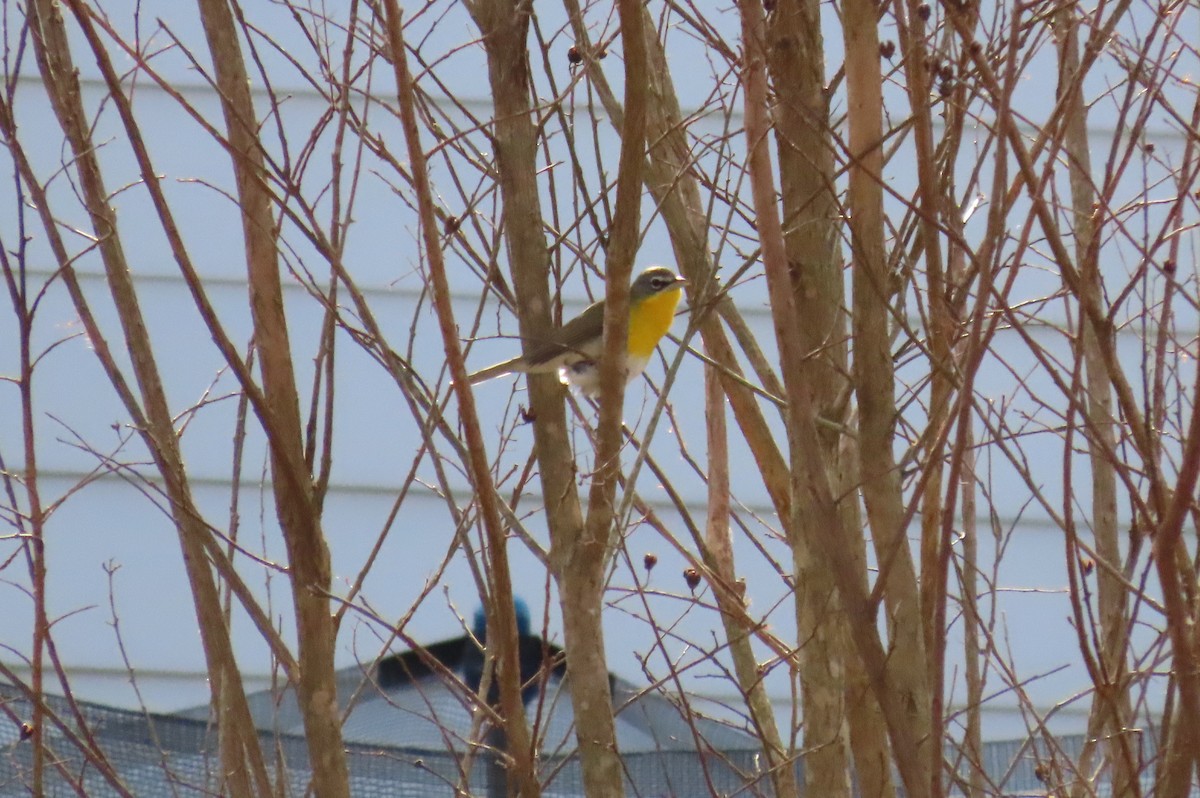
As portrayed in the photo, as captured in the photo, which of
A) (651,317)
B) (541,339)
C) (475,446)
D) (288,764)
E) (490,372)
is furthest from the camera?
(651,317)

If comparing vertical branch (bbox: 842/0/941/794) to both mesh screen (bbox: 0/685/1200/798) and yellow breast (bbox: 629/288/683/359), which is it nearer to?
mesh screen (bbox: 0/685/1200/798)

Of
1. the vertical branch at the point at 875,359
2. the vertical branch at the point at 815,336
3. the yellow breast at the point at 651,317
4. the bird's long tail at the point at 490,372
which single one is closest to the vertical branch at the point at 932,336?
the vertical branch at the point at 875,359

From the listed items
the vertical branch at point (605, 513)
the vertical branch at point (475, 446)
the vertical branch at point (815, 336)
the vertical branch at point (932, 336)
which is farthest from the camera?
the vertical branch at point (815, 336)

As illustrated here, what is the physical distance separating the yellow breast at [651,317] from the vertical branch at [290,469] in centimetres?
259

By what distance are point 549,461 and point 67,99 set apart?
1204mm

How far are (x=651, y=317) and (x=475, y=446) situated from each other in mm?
3154

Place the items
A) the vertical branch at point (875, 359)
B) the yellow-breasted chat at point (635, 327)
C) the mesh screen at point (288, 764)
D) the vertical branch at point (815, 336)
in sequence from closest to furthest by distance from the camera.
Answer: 1. the vertical branch at point (875, 359)
2. the vertical branch at point (815, 336)
3. the mesh screen at point (288, 764)
4. the yellow-breasted chat at point (635, 327)

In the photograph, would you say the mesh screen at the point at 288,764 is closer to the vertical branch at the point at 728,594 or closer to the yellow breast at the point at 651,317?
the vertical branch at the point at 728,594

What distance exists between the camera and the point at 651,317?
5.20 m

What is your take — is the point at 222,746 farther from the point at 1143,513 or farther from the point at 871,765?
the point at 1143,513

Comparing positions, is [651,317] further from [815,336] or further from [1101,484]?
[815,336]

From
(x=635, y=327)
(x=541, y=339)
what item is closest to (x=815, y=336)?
(x=541, y=339)

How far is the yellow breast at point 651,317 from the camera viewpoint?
516 centimetres

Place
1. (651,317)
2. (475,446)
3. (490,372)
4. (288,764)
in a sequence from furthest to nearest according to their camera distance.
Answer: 1. (651,317)
2. (490,372)
3. (288,764)
4. (475,446)
